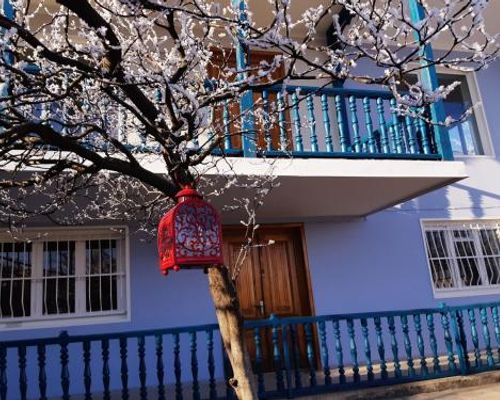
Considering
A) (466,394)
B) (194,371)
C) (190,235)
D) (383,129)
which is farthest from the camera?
(383,129)

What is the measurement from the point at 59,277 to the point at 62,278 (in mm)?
41

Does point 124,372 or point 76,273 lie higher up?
point 76,273

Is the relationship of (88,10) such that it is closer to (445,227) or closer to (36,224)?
(36,224)

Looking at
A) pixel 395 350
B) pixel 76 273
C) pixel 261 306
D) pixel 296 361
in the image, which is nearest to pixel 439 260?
pixel 395 350

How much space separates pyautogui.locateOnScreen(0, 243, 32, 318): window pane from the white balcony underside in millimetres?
2661

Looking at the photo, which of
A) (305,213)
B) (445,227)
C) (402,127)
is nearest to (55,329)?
(305,213)

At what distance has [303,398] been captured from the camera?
5.68 meters

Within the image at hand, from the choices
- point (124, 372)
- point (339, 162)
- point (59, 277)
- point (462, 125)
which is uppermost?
point (462, 125)

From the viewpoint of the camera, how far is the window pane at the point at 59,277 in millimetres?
6941

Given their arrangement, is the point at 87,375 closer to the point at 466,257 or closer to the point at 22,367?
the point at 22,367

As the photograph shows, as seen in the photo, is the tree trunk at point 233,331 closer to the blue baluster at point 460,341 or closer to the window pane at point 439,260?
the blue baluster at point 460,341

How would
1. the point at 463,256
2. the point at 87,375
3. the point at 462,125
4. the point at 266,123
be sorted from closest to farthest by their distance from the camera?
the point at 266,123, the point at 87,375, the point at 463,256, the point at 462,125

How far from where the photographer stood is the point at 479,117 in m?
9.54

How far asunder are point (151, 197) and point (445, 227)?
5063 millimetres
